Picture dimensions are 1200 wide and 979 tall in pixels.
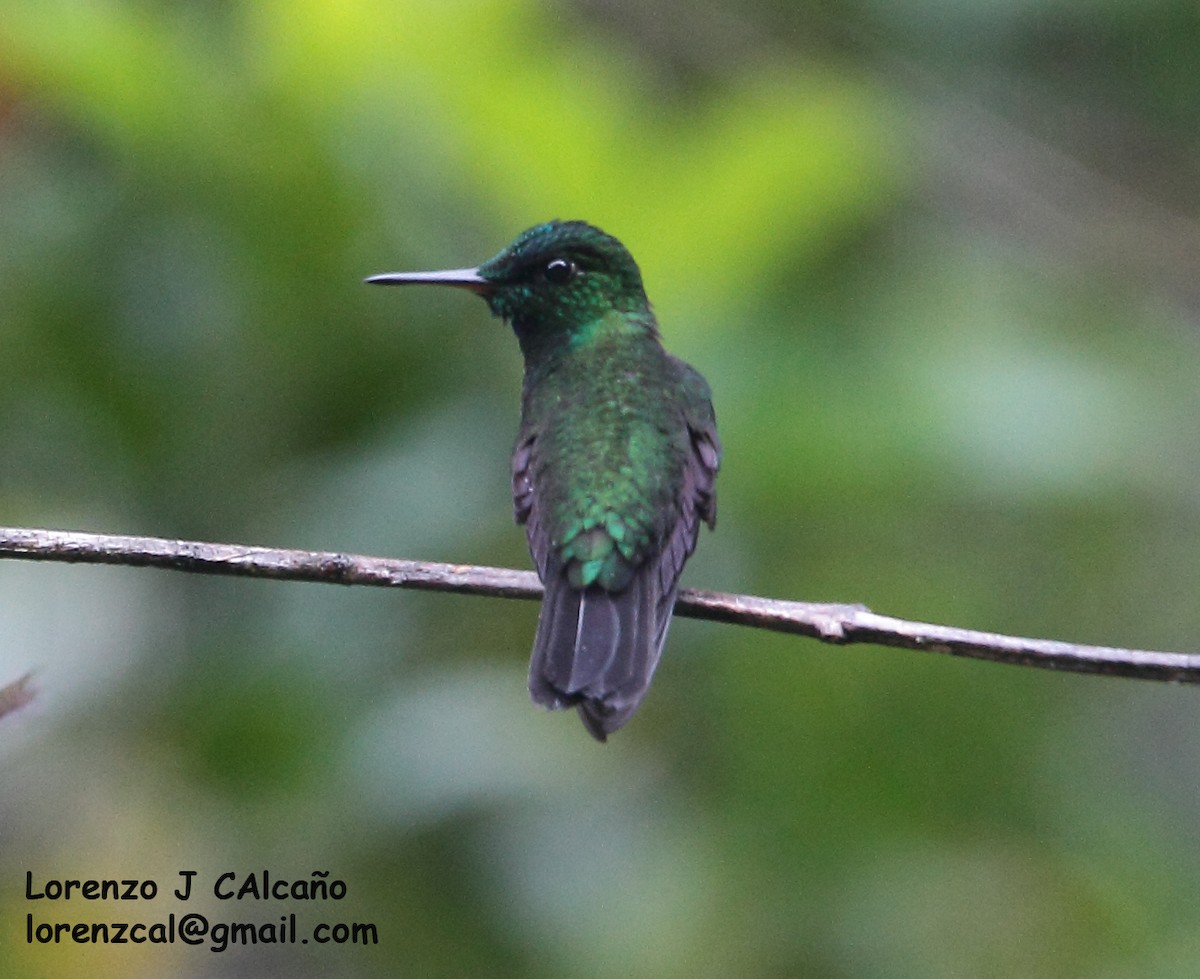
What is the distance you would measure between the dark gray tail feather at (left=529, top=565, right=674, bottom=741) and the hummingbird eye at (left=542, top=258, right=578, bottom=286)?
34.5 inches

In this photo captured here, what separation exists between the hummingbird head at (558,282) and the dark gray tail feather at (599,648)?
0.83 m

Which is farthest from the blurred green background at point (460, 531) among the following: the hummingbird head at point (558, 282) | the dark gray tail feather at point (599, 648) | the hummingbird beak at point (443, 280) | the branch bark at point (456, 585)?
the branch bark at point (456, 585)

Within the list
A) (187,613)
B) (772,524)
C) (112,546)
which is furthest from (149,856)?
(772,524)

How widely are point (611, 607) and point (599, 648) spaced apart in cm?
17

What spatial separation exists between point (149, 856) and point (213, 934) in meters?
0.22

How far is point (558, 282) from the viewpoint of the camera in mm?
3641

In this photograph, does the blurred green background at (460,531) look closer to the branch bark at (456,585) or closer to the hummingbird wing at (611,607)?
the hummingbird wing at (611,607)

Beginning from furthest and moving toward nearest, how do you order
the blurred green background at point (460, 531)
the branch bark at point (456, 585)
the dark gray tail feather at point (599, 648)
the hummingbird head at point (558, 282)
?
the hummingbird head at point (558, 282) < the blurred green background at point (460, 531) < the dark gray tail feather at point (599, 648) < the branch bark at point (456, 585)

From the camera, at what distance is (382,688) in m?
3.40

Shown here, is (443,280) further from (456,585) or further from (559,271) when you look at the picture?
(456,585)

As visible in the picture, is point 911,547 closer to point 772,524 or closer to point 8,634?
point 772,524

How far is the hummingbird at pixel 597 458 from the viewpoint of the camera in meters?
2.77

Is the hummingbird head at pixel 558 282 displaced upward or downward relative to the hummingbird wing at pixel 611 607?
upward

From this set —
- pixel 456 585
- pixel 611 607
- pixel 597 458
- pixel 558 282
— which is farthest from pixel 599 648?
pixel 558 282
